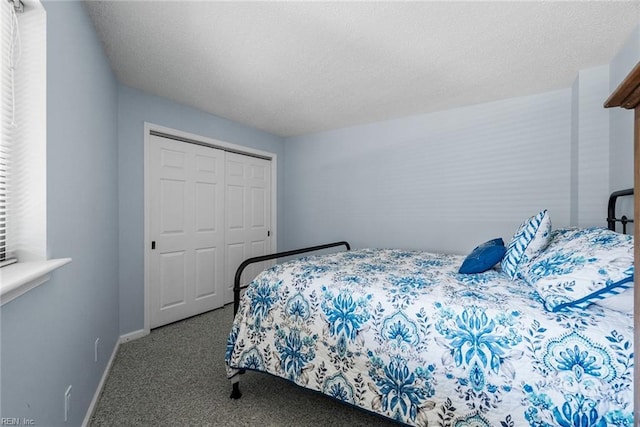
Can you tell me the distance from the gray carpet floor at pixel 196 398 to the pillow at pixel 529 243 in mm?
1114

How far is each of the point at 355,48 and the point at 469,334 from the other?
6.04 feet

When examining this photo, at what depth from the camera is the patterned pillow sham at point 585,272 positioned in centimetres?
102

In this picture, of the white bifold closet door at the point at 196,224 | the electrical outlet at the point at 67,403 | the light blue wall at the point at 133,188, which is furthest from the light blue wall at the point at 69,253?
the white bifold closet door at the point at 196,224

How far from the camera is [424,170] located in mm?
→ 3100

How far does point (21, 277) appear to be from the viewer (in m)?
0.83

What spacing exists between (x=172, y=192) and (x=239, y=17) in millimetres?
1860

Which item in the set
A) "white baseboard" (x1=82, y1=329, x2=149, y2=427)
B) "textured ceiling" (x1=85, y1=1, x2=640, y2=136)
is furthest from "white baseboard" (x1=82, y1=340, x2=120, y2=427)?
"textured ceiling" (x1=85, y1=1, x2=640, y2=136)

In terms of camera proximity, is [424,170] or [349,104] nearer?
[349,104]

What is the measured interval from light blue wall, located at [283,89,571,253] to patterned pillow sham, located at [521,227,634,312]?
1454mm

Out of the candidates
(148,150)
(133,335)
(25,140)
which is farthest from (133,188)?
(25,140)

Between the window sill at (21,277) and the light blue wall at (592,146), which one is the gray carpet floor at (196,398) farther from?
the light blue wall at (592,146)

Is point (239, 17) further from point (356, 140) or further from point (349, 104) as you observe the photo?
point (356, 140)

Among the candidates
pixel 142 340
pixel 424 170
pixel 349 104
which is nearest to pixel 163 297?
pixel 142 340

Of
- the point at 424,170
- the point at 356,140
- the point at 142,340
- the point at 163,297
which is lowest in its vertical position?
the point at 142,340
